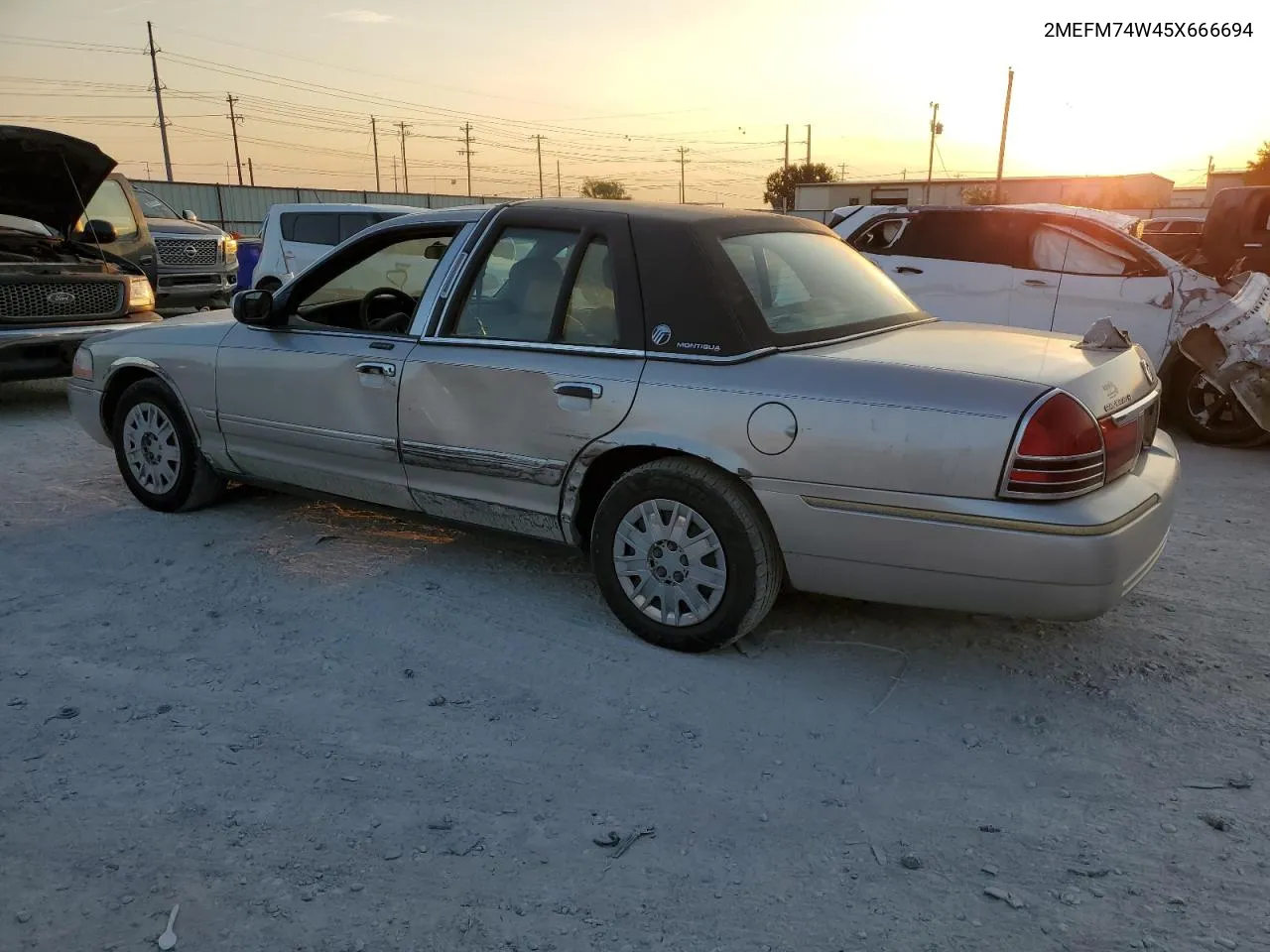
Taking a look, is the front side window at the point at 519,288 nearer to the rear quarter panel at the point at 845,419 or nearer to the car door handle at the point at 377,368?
the car door handle at the point at 377,368

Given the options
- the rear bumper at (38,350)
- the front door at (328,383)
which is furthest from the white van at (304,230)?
the front door at (328,383)

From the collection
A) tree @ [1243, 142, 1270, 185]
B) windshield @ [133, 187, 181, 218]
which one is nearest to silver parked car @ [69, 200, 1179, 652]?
windshield @ [133, 187, 181, 218]

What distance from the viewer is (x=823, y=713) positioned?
3.13 meters

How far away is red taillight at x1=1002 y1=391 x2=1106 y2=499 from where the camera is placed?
2.85m

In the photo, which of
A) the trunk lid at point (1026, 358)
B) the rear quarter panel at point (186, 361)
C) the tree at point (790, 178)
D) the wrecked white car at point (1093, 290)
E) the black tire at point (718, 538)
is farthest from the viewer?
the tree at point (790, 178)

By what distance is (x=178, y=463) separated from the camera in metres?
5.00

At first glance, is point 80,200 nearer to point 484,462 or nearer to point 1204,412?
point 484,462

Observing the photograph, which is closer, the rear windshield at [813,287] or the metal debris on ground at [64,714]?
the metal debris on ground at [64,714]

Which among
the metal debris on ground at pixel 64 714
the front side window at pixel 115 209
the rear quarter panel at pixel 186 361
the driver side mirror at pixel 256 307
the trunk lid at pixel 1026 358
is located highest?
the front side window at pixel 115 209

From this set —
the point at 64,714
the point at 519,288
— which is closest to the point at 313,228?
the point at 519,288

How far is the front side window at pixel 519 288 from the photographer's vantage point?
3746 millimetres

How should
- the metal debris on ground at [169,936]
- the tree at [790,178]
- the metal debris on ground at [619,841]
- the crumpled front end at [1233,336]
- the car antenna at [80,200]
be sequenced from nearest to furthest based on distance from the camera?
1. the metal debris on ground at [169,936]
2. the metal debris on ground at [619,841]
3. the crumpled front end at [1233,336]
4. the car antenna at [80,200]
5. the tree at [790,178]

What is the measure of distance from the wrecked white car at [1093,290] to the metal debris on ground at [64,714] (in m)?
5.82

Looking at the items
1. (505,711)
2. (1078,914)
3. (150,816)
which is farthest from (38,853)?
(1078,914)
